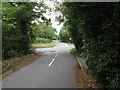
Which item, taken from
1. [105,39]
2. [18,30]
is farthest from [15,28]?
[105,39]

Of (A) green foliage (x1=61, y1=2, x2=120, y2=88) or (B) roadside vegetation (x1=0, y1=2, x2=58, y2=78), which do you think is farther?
(B) roadside vegetation (x1=0, y1=2, x2=58, y2=78)

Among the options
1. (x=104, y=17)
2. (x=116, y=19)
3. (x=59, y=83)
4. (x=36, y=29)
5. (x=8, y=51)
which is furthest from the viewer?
(x=36, y=29)

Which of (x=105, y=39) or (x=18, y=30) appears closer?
(x=105, y=39)

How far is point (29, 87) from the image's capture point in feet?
16.7

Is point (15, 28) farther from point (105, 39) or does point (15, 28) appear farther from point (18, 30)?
point (105, 39)

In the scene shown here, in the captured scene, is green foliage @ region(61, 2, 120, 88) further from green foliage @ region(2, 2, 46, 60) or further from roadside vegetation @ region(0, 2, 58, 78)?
green foliage @ region(2, 2, 46, 60)

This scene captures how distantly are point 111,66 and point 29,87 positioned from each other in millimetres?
3427

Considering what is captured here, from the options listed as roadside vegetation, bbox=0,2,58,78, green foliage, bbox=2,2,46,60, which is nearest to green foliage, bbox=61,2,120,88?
roadside vegetation, bbox=0,2,58,78

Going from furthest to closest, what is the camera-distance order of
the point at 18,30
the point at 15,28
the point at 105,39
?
the point at 18,30 < the point at 15,28 < the point at 105,39

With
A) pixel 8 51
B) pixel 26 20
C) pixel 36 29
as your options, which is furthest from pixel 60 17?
pixel 8 51

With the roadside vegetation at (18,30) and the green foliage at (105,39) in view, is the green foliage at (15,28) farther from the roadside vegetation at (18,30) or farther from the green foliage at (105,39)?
the green foliage at (105,39)

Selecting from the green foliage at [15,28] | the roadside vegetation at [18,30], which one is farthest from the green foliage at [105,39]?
the green foliage at [15,28]

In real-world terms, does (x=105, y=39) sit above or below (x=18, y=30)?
below

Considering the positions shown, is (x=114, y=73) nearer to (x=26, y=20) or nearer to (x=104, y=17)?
(x=104, y=17)
